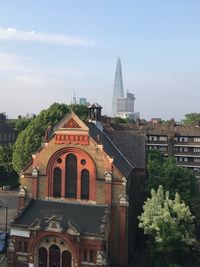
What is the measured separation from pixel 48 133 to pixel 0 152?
119ft

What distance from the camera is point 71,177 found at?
3722 cm

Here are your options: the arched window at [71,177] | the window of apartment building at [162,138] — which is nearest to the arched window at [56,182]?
the arched window at [71,177]

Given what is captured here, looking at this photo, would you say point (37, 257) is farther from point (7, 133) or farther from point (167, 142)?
point (7, 133)

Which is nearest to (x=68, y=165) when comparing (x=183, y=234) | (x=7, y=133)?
(x=183, y=234)

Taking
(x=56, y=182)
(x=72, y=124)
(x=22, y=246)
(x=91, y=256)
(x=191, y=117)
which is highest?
(x=191, y=117)

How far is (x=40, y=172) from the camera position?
37844 millimetres

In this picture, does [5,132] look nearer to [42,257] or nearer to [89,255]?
[42,257]

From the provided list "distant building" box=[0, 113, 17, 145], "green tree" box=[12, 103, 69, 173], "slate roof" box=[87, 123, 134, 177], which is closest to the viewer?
"slate roof" box=[87, 123, 134, 177]

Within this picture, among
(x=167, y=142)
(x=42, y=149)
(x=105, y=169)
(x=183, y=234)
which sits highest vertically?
(x=167, y=142)

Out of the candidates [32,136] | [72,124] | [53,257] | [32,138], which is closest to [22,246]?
[53,257]

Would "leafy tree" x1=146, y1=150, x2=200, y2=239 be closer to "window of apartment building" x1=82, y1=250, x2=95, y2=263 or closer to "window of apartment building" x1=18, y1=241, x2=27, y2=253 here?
"window of apartment building" x1=82, y1=250, x2=95, y2=263

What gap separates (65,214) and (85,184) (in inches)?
145

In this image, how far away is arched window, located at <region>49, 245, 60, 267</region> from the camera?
33656 millimetres

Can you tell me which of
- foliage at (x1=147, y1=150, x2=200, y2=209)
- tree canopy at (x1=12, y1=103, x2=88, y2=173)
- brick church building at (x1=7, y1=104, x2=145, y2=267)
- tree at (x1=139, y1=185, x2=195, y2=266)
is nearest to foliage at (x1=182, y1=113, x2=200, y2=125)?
tree canopy at (x1=12, y1=103, x2=88, y2=173)
